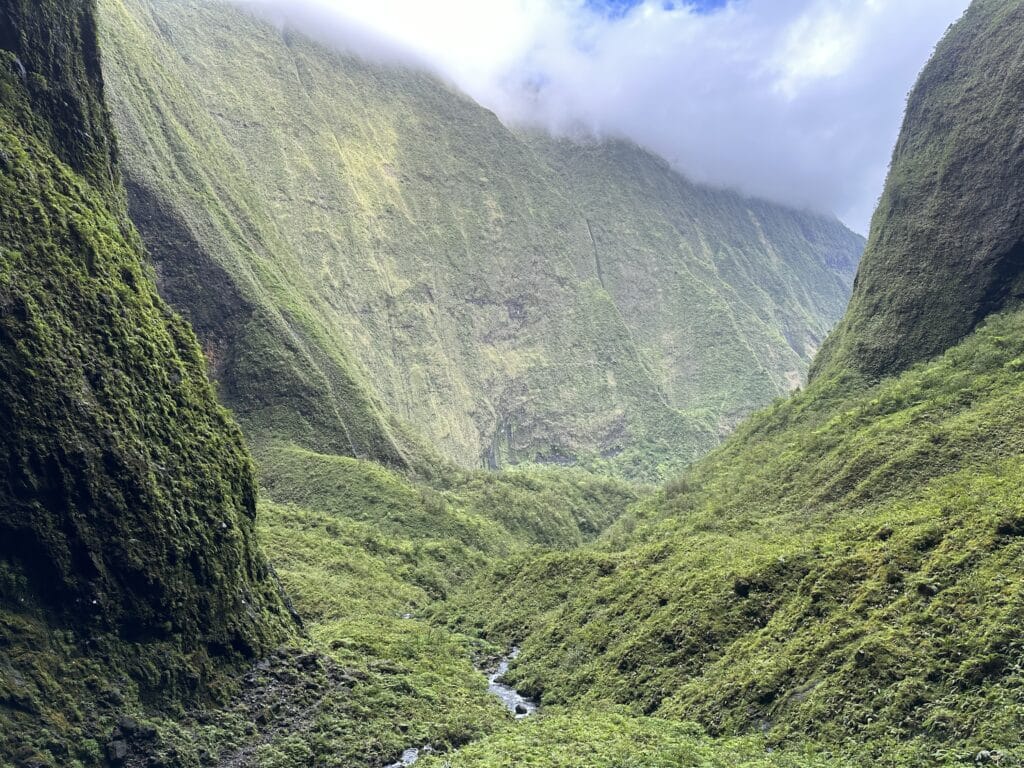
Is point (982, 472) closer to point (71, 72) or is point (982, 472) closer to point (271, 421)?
point (71, 72)

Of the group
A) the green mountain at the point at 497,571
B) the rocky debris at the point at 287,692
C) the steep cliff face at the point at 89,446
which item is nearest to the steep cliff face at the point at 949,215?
the green mountain at the point at 497,571

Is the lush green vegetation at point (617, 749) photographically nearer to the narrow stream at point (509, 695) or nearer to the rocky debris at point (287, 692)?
the narrow stream at point (509, 695)

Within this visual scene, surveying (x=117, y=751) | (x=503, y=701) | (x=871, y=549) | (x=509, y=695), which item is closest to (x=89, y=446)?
(x=117, y=751)

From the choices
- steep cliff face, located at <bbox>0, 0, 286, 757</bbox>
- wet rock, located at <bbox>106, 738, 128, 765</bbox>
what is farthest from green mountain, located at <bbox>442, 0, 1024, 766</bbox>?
Result: steep cliff face, located at <bbox>0, 0, 286, 757</bbox>

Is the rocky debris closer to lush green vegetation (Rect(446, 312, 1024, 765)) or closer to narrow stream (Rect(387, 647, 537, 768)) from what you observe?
narrow stream (Rect(387, 647, 537, 768))

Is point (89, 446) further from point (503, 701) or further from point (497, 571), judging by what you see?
point (497, 571)
